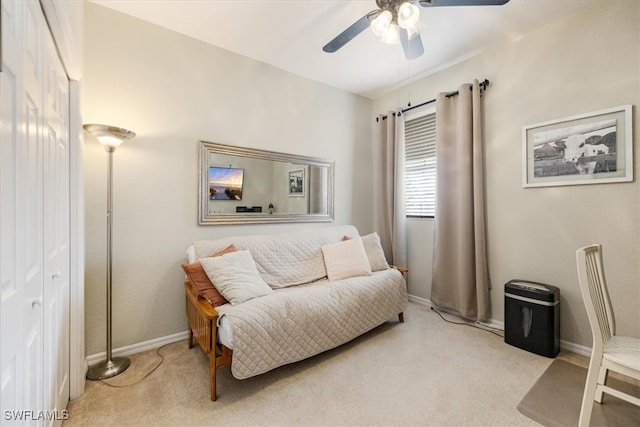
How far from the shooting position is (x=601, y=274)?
1.64 m

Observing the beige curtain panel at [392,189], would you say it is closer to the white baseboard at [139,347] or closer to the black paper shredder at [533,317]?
the black paper shredder at [533,317]

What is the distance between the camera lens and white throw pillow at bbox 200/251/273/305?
201 centimetres

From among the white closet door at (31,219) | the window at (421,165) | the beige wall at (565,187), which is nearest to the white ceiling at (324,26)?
the beige wall at (565,187)

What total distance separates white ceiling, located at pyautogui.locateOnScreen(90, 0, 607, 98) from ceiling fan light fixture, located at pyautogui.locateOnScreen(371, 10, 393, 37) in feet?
1.65

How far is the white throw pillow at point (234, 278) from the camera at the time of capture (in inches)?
79.0

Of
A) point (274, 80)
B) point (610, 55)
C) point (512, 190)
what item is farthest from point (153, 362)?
Result: point (610, 55)

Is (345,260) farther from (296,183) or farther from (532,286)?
(532,286)

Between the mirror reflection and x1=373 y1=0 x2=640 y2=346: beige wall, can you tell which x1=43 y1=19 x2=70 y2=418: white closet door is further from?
x1=373 y1=0 x2=640 y2=346: beige wall

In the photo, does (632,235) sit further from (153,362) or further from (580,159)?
(153,362)

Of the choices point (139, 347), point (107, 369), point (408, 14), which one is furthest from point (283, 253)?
point (408, 14)

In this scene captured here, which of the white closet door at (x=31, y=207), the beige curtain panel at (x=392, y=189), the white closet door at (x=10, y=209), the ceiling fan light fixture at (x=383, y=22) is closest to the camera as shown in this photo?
the white closet door at (x=10, y=209)

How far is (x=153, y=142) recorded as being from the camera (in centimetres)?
239

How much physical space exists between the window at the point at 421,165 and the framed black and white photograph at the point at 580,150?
0.93 m

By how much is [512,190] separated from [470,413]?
6.32 feet
